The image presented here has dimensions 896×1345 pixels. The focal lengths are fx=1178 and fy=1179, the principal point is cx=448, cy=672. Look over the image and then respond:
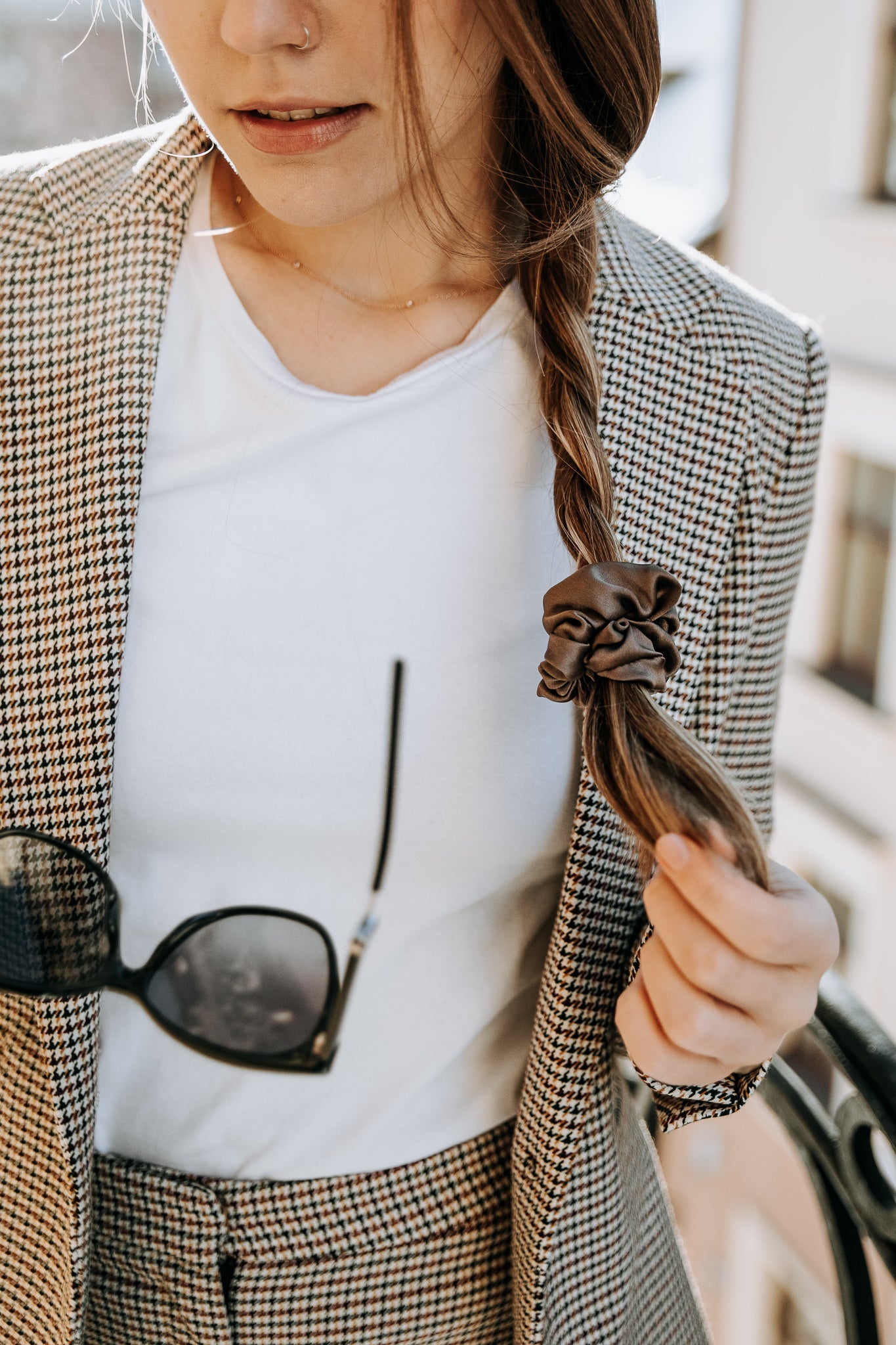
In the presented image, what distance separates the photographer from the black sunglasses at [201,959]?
0.69 m

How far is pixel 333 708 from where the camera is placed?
774 millimetres

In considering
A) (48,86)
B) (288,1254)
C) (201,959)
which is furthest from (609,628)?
(48,86)

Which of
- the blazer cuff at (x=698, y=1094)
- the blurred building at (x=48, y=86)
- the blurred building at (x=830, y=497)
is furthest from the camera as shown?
the blurred building at (x=830, y=497)

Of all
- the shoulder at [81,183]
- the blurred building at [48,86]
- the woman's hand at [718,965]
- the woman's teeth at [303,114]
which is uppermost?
the blurred building at [48,86]

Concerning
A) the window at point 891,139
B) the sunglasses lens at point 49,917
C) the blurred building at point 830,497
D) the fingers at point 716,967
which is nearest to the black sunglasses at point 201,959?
the sunglasses lens at point 49,917

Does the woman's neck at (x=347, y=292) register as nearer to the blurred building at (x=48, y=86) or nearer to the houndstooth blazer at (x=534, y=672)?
the houndstooth blazer at (x=534, y=672)

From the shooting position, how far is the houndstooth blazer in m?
0.72

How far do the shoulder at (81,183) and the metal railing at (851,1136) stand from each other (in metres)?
0.71

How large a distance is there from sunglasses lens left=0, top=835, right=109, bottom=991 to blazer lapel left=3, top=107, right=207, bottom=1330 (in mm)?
27

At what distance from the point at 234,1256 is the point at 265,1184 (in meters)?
0.05

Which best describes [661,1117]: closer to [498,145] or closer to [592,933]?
[592,933]

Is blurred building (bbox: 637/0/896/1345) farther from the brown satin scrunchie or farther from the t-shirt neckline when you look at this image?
the brown satin scrunchie

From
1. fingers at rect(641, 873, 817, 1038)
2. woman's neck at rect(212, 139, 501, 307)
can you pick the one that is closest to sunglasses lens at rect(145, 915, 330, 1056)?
fingers at rect(641, 873, 817, 1038)

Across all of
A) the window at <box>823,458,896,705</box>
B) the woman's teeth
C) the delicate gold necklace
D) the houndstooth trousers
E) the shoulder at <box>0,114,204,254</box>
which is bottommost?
the window at <box>823,458,896,705</box>
